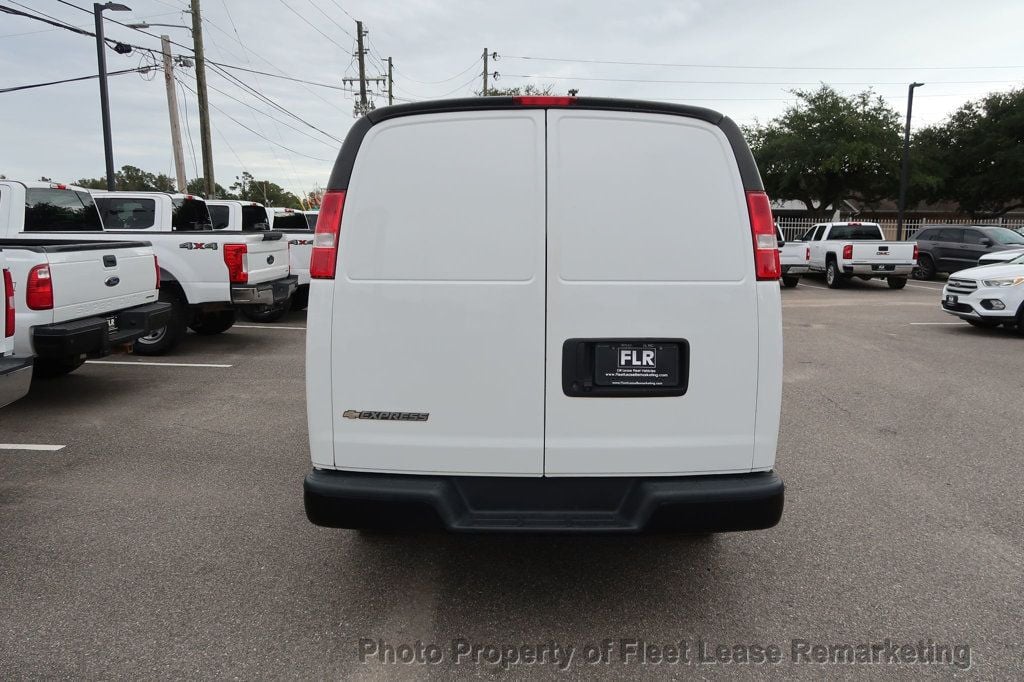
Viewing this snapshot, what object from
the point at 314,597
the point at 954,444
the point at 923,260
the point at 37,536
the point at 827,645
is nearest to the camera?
the point at 827,645

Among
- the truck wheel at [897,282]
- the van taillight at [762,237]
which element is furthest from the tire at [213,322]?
the truck wheel at [897,282]

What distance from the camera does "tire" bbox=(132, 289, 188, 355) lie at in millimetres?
9195

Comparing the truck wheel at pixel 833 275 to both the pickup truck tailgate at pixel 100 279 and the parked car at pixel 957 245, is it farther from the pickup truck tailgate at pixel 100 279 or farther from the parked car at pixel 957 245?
the pickup truck tailgate at pixel 100 279

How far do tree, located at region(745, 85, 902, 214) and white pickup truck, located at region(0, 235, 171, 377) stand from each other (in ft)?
124

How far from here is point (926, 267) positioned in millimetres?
22344

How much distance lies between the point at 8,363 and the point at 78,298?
2087 millimetres

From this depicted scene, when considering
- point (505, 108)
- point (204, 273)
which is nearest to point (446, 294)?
point (505, 108)

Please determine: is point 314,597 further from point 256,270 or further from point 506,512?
point 256,270

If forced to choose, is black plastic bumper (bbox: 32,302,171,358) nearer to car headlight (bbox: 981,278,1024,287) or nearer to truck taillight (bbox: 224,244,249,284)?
truck taillight (bbox: 224,244,249,284)

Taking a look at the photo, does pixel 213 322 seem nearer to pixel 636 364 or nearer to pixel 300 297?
pixel 300 297

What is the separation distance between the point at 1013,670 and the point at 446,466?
2.25 meters

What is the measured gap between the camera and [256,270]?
9.62 metres

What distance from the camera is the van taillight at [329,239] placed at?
2.80 m

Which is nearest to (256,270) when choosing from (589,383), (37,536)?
(37,536)
